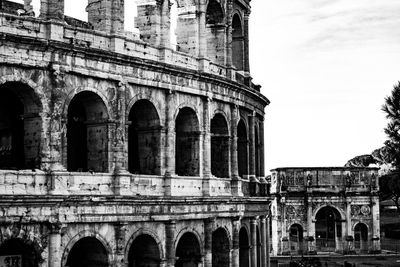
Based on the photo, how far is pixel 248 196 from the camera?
29.0m

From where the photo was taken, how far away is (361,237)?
51.4 meters

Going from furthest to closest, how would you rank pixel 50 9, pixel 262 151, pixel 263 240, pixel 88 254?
1. pixel 262 151
2. pixel 263 240
3. pixel 88 254
4. pixel 50 9

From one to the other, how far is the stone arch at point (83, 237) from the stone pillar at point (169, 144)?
3.22 meters

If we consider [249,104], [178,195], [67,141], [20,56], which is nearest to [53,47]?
[20,56]

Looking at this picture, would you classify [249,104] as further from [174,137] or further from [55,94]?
[55,94]

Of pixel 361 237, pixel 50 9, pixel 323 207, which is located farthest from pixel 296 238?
pixel 50 9

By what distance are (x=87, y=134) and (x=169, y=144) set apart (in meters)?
3.01

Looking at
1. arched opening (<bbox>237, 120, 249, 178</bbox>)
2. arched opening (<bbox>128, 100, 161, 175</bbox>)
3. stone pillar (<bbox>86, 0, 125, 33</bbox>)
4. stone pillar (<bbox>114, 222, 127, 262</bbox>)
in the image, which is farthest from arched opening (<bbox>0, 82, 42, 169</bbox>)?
arched opening (<bbox>237, 120, 249, 178</bbox>)

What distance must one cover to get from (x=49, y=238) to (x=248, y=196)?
434 inches

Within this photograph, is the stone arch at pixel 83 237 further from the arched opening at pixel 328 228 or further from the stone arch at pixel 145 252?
the arched opening at pixel 328 228

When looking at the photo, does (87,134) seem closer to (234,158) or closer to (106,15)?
(106,15)

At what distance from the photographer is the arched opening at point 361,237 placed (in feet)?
168

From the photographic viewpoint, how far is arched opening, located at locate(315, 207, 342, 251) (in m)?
51.4

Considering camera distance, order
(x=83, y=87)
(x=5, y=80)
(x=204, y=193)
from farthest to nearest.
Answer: (x=204, y=193) → (x=83, y=87) → (x=5, y=80)
